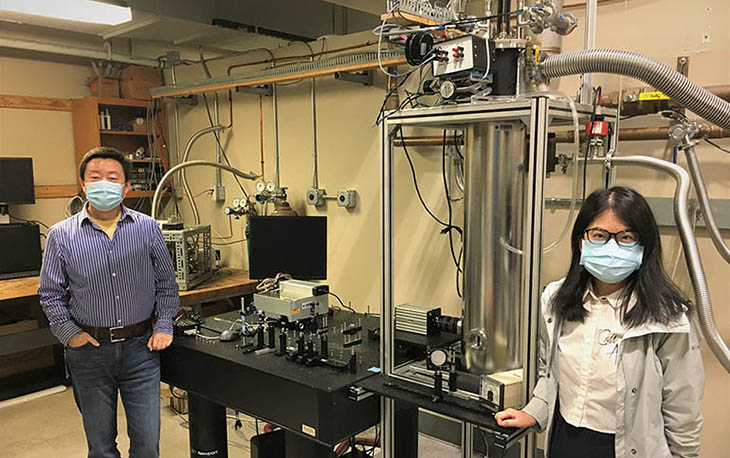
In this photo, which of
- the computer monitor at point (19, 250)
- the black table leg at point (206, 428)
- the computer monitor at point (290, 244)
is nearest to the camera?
the black table leg at point (206, 428)

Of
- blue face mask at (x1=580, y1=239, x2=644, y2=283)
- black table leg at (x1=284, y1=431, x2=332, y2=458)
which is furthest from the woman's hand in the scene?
black table leg at (x1=284, y1=431, x2=332, y2=458)

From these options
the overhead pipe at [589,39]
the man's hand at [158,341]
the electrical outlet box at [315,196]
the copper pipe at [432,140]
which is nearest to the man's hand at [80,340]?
the man's hand at [158,341]

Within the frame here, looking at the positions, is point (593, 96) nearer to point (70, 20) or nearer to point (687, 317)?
point (687, 317)

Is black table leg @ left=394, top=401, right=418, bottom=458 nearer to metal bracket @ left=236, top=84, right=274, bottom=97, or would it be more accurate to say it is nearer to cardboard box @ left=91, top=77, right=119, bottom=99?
metal bracket @ left=236, top=84, right=274, bottom=97

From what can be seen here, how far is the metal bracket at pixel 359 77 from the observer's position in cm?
321

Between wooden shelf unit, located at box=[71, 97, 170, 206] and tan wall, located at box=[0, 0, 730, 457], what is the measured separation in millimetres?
145

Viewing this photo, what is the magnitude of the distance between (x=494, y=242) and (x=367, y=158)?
1.75m

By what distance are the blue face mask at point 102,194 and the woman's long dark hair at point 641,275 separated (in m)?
1.67

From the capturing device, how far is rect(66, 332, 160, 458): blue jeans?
7.07ft

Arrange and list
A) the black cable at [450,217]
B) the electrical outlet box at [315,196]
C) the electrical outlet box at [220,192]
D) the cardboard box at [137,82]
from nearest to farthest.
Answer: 1. the black cable at [450,217]
2. the electrical outlet box at [315,196]
3. the electrical outlet box at [220,192]
4. the cardboard box at [137,82]

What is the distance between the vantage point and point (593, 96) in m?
2.05

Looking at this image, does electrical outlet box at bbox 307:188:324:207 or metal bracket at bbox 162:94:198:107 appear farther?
metal bracket at bbox 162:94:198:107

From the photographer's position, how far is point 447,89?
1.65 metres

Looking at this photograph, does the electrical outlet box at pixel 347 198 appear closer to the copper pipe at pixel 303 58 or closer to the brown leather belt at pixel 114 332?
the copper pipe at pixel 303 58
